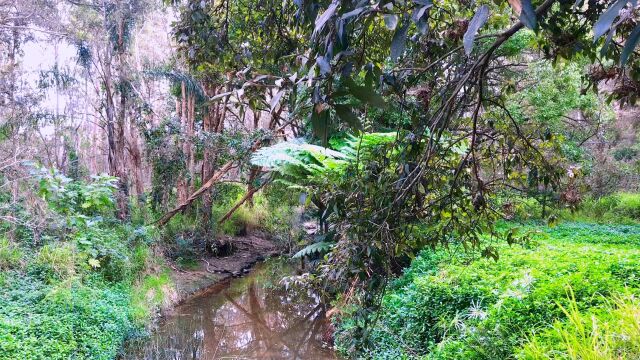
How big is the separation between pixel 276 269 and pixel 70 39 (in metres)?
5.86

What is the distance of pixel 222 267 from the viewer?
10266mm

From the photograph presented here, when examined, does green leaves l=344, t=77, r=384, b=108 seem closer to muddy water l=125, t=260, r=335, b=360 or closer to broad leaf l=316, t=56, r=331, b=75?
broad leaf l=316, t=56, r=331, b=75

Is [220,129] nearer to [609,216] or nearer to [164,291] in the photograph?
[164,291]

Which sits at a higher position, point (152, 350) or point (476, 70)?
point (476, 70)

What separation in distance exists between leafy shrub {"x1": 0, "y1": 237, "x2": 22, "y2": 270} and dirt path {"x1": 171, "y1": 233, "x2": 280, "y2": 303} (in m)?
2.83

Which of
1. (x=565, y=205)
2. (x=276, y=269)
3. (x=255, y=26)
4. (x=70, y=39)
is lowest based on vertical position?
(x=276, y=269)

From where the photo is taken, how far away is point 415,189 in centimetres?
208

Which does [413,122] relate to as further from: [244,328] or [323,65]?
[244,328]

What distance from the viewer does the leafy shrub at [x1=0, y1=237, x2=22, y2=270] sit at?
17.9 ft

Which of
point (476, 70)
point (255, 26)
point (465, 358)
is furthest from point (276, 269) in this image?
point (476, 70)

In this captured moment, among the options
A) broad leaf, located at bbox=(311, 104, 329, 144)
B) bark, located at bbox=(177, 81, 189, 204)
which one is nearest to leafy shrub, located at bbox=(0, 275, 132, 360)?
bark, located at bbox=(177, 81, 189, 204)

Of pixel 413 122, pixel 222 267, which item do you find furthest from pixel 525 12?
pixel 222 267

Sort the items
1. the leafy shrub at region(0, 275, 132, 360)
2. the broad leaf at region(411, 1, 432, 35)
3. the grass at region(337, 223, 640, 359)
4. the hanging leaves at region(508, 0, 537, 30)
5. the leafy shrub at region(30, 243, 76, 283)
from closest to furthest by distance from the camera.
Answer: the hanging leaves at region(508, 0, 537, 30) → the broad leaf at region(411, 1, 432, 35) → the grass at region(337, 223, 640, 359) → the leafy shrub at region(0, 275, 132, 360) → the leafy shrub at region(30, 243, 76, 283)

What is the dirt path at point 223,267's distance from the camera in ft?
28.2
